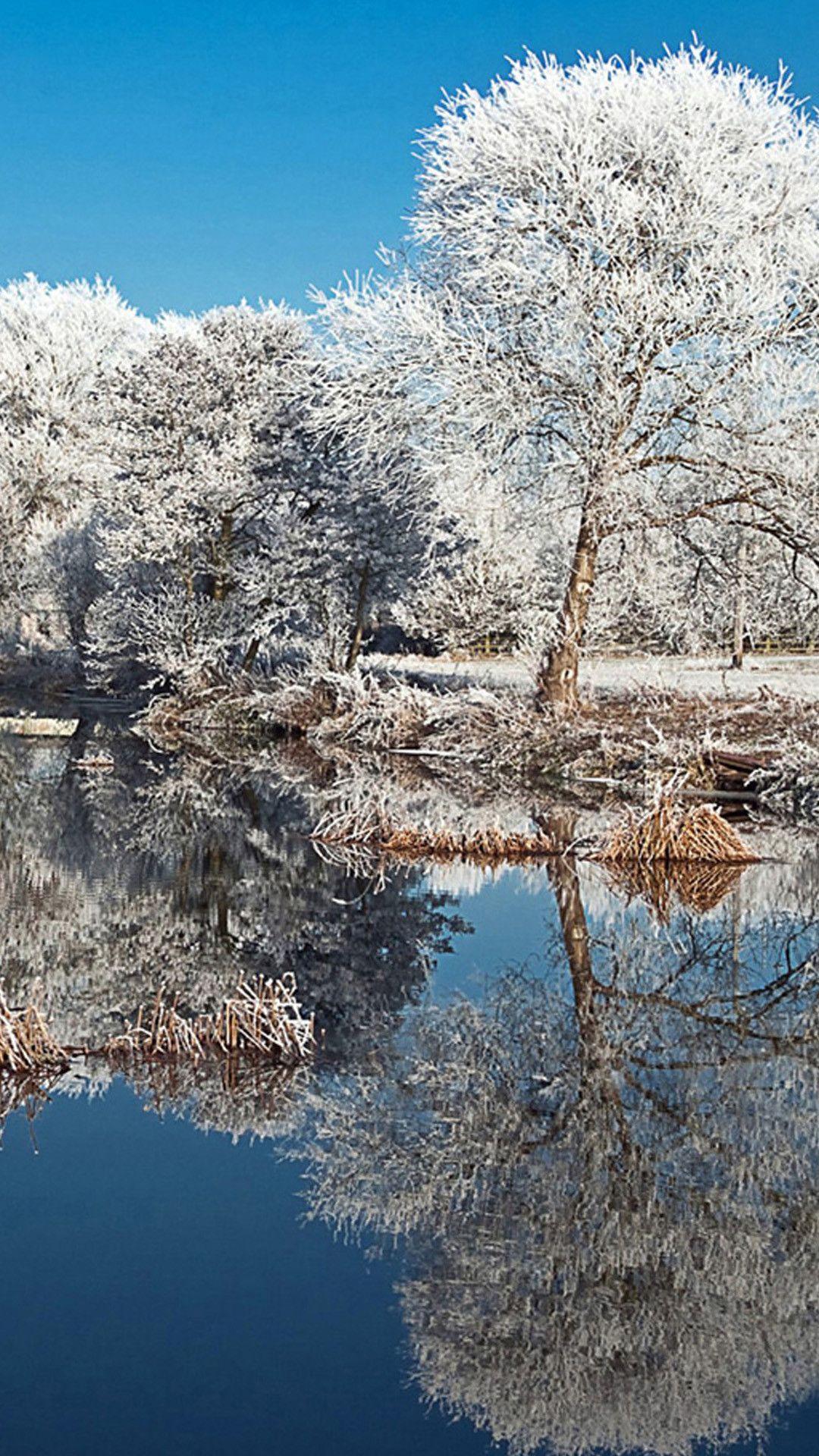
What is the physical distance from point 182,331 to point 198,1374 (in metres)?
29.2

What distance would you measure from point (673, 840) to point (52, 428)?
40741 mm

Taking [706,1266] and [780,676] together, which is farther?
[780,676]

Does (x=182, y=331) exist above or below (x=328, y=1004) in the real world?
above

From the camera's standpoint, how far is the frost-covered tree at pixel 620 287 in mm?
20875

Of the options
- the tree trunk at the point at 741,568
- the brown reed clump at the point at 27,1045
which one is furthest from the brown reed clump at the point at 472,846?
the tree trunk at the point at 741,568

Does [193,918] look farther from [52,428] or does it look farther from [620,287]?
[52,428]

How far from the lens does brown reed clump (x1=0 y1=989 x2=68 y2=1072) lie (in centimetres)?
730

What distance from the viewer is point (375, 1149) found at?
6.38m

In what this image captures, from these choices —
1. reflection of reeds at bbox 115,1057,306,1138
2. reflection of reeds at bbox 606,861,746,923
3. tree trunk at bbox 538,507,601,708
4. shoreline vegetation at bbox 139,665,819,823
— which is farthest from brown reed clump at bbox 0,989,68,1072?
tree trunk at bbox 538,507,601,708

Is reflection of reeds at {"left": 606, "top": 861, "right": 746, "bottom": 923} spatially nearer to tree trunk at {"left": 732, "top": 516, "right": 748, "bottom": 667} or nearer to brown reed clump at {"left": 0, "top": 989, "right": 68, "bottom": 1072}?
brown reed clump at {"left": 0, "top": 989, "right": 68, "bottom": 1072}

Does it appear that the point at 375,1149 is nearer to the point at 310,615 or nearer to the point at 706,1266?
the point at 706,1266

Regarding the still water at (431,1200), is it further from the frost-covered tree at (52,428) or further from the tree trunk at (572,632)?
the frost-covered tree at (52,428)

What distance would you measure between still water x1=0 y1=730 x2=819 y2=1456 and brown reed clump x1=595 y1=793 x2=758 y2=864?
241 cm

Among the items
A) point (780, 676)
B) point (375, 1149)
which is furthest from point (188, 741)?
point (375, 1149)
